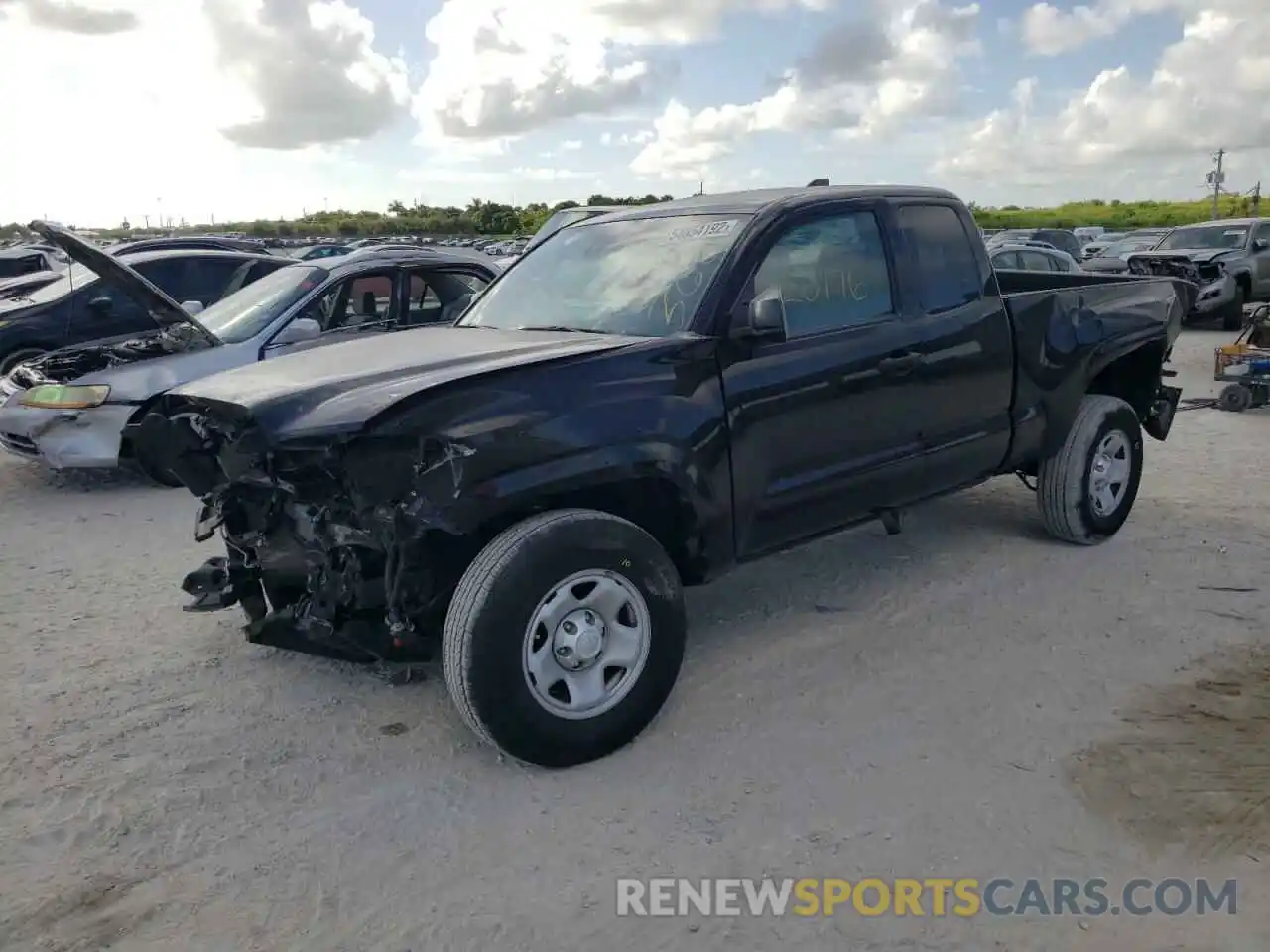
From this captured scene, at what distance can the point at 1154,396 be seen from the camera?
21.0 ft

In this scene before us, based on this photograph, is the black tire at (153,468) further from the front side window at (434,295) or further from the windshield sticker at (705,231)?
the front side window at (434,295)

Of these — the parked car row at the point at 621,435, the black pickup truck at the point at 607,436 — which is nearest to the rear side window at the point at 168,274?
the parked car row at the point at 621,435

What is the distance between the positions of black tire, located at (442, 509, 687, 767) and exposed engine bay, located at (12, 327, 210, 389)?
193 inches

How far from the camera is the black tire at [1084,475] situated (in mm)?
5719

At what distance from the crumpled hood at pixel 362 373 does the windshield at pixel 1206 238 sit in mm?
16748

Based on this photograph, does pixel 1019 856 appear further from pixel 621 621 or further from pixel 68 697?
pixel 68 697

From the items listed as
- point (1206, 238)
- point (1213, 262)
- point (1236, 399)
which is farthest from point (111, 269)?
point (1206, 238)

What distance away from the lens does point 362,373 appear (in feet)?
12.6

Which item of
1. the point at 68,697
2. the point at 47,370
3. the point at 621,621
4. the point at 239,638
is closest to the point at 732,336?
the point at 621,621

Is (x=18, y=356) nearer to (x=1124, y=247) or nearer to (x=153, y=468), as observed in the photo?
(x=153, y=468)

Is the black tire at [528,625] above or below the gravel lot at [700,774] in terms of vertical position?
above

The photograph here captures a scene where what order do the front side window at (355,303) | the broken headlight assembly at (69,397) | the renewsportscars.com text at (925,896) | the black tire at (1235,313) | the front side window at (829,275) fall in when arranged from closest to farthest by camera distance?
the renewsportscars.com text at (925,896)
the front side window at (829,275)
the broken headlight assembly at (69,397)
the front side window at (355,303)
the black tire at (1235,313)

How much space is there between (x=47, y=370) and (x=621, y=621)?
5902 mm

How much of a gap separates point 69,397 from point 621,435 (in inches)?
208
